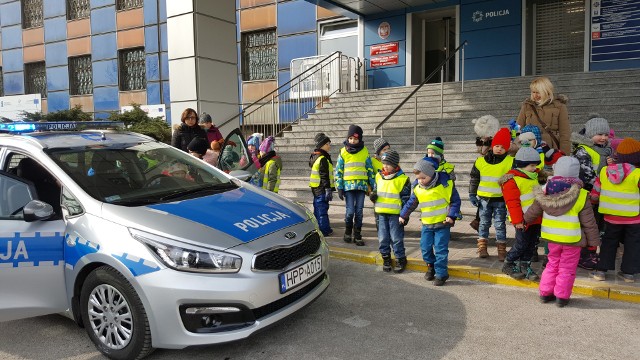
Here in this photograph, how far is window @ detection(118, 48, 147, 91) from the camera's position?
19.1m

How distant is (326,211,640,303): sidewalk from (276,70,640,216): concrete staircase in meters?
1.10

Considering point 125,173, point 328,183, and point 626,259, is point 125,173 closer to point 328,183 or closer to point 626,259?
point 328,183

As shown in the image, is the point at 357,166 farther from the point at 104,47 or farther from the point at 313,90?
the point at 104,47

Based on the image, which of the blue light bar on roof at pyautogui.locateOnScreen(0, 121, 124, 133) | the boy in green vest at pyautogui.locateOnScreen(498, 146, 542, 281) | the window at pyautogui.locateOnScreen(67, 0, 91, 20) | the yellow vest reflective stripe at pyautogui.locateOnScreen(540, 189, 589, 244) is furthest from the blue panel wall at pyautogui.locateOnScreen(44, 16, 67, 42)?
the yellow vest reflective stripe at pyautogui.locateOnScreen(540, 189, 589, 244)

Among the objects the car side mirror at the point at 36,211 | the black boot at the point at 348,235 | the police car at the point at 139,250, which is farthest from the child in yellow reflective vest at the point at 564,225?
the car side mirror at the point at 36,211

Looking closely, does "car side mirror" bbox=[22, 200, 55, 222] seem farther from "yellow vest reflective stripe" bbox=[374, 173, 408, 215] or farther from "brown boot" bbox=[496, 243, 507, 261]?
"brown boot" bbox=[496, 243, 507, 261]

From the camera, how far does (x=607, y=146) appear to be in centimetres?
507

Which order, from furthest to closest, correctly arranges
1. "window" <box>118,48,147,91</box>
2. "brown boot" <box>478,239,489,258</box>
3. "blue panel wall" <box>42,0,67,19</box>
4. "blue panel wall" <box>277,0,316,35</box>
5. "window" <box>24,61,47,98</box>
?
"window" <box>24,61,47,98</box>
"blue panel wall" <box>42,0,67,19</box>
"window" <box>118,48,147,91</box>
"blue panel wall" <box>277,0,316,35</box>
"brown boot" <box>478,239,489,258</box>

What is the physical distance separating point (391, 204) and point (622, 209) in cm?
217

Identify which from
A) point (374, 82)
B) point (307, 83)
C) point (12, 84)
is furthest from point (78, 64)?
point (374, 82)

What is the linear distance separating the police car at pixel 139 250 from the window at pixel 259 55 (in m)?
13.3

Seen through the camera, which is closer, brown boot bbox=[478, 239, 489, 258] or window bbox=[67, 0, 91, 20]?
brown boot bbox=[478, 239, 489, 258]

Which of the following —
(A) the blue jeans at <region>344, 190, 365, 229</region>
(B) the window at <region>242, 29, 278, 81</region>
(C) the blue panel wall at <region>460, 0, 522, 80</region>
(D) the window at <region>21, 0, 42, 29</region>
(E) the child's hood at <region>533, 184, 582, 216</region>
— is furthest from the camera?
(D) the window at <region>21, 0, 42, 29</region>

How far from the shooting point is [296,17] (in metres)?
15.8
